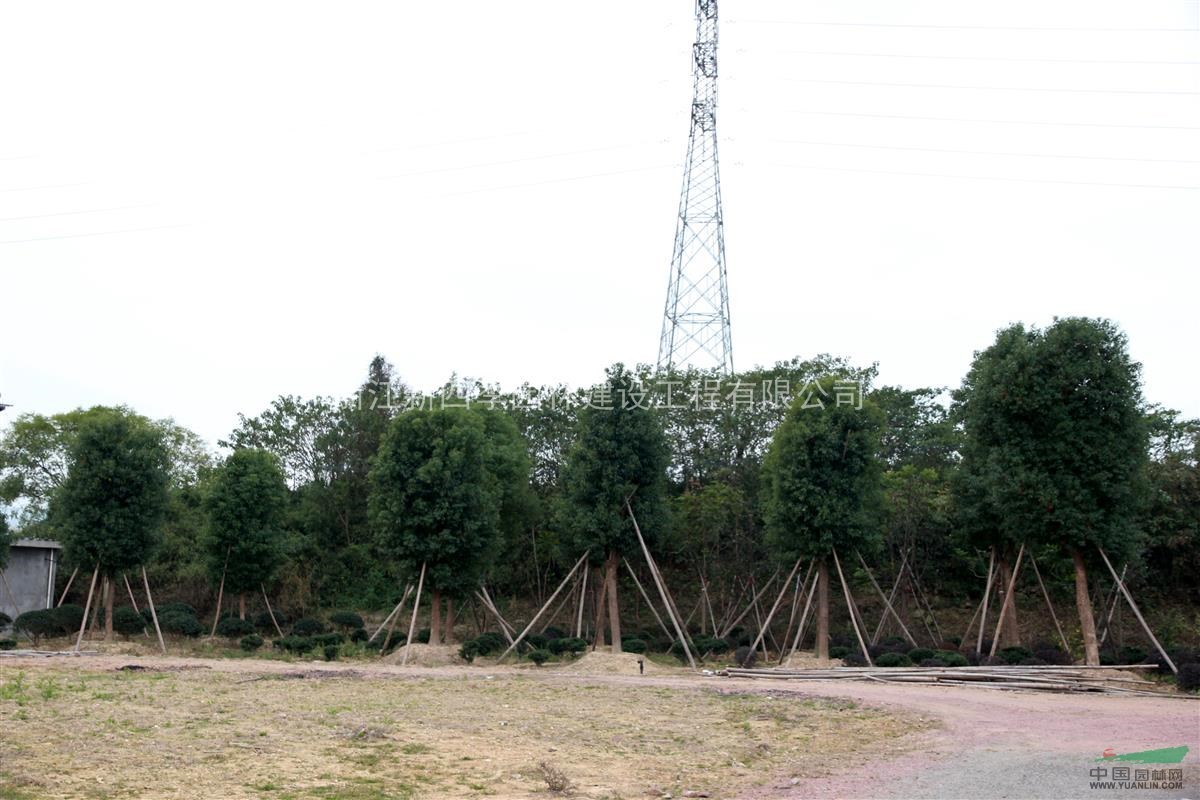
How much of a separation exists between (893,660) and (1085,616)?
3.99m

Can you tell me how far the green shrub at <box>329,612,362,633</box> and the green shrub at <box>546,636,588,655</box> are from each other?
8105mm

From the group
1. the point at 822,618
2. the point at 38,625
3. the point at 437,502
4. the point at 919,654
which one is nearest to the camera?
the point at 919,654

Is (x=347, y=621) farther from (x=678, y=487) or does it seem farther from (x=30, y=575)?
(x=30, y=575)

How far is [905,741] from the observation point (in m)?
12.8

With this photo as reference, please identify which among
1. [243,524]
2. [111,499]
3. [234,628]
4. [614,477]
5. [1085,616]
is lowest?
[234,628]

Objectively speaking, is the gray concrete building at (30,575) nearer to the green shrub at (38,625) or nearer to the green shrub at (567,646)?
the green shrub at (38,625)

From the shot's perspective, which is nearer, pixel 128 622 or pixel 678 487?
pixel 128 622

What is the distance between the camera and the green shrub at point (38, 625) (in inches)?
1154

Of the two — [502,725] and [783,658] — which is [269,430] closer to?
[783,658]

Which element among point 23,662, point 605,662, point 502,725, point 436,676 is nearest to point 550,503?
point 605,662

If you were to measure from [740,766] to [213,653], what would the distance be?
65.5 feet

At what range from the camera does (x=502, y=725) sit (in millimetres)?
13180

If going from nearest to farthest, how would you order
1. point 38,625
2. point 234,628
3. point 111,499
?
point 111,499 → point 234,628 → point 38,625

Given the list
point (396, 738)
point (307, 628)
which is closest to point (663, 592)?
point (307, 628)
